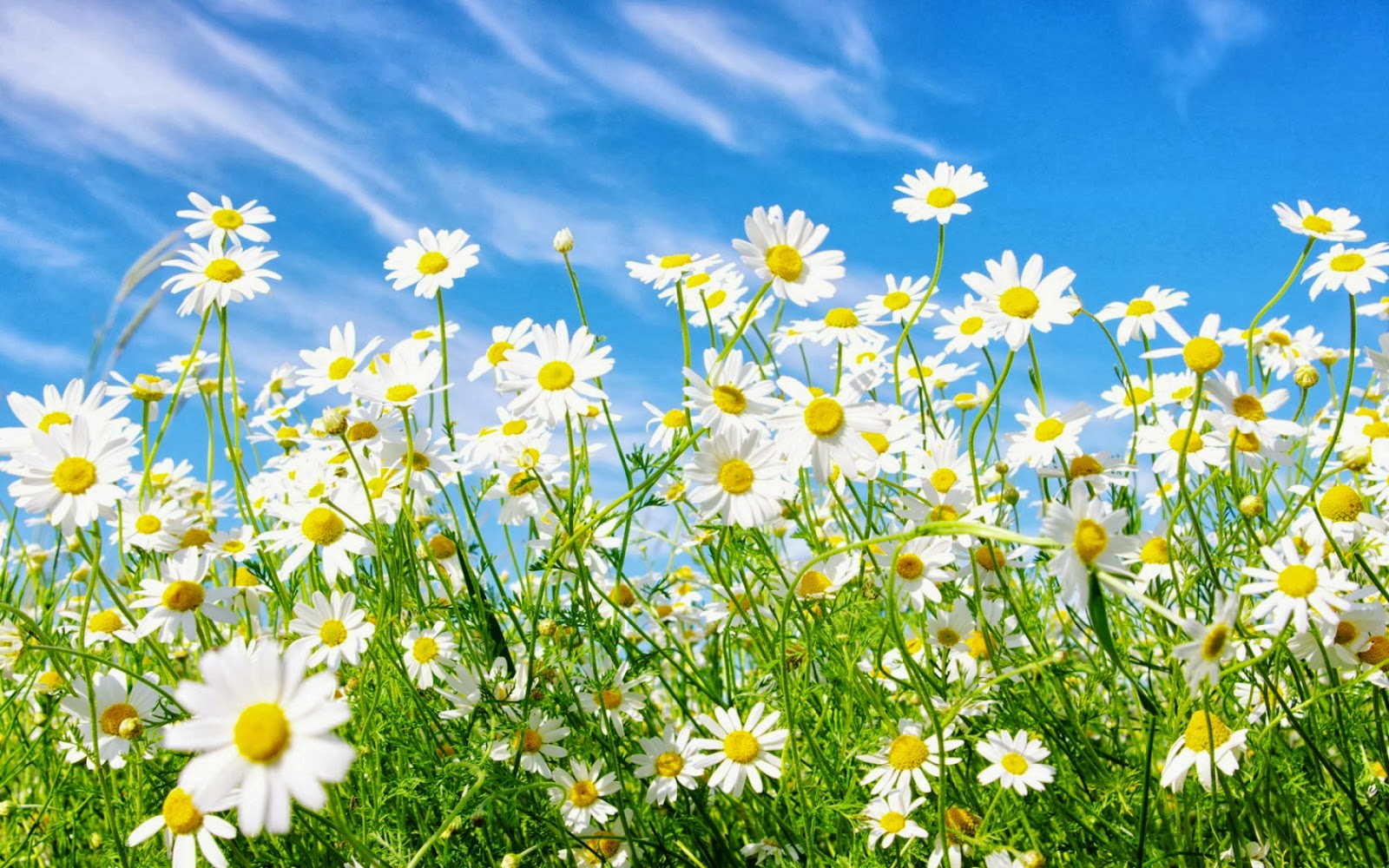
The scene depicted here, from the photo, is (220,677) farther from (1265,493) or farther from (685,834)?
(1265,493)

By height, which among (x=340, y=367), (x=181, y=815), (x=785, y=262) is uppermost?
(x=340, y=367)

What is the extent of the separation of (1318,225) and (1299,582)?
3.42 ft

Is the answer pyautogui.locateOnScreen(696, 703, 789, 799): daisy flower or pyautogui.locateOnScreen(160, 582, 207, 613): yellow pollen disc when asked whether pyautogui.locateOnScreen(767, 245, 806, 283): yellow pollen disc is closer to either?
pyautogui.locateOnScreen(696, 703, 789, 799): daisy flower

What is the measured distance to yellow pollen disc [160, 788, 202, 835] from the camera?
1.89m

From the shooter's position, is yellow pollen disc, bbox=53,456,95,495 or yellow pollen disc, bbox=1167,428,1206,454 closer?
yellow pollen disc, bbox=53,456,95,495

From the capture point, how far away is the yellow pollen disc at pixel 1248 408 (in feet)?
6.89

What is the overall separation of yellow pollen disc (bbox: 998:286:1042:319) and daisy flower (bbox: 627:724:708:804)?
1.08 metres

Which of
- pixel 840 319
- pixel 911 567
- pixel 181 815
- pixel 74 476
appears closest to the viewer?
pixel 181 815

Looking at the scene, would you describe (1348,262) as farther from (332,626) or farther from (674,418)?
(332,626)

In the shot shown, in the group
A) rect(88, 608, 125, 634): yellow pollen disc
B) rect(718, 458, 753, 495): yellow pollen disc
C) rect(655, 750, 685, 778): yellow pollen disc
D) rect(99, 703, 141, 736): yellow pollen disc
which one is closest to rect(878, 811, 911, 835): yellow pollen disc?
rect(655, 750, 685, 778): yellow pollen disc

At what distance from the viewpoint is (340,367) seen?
2.41 meters

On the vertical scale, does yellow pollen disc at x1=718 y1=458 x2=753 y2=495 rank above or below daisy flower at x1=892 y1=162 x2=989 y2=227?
below

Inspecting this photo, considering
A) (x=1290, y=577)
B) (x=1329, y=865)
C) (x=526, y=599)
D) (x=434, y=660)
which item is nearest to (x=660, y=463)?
(x=526, y=599)

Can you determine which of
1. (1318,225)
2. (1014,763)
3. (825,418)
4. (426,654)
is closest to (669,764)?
(426,654)
